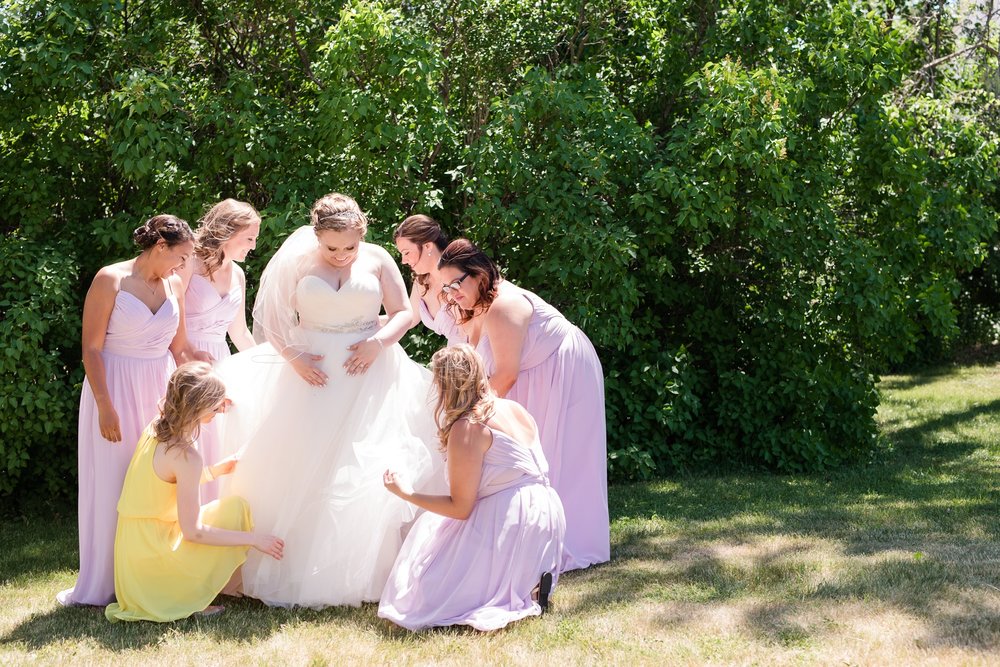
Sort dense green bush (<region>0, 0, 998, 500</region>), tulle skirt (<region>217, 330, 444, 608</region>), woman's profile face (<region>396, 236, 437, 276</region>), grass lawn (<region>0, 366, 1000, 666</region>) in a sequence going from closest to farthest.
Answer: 1. grass lawn (<region>0, 366, 1000, 666</region>)
2. tulle skirt (<region>217, 330, 444, 608</region>)
3. woman's profile face (<region>396, 236, 437, 276</region>)
4. dense green bush (<region>0, 0, 998, 500</region>)

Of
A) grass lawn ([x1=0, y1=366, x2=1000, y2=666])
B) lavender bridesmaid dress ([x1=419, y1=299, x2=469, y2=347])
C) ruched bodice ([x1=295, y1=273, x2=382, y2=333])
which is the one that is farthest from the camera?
lavender bridesmaid dress ([x1=419, y1=299, x2=469, y2=347])

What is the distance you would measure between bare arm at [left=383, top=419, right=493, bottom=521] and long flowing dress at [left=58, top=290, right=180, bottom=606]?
1.42 meters

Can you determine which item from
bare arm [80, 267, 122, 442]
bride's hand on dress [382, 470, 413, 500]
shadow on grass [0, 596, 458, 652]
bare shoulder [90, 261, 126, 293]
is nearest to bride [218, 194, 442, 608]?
shadow on grass [0, 596, 458, 652]

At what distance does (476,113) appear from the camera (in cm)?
874

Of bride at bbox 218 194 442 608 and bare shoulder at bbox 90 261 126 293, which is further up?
bare shoulder at bbox 90 261 126 293

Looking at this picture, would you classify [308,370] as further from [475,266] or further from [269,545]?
[475,266]

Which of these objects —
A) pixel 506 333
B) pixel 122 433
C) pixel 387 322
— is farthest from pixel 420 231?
pixel 122 433

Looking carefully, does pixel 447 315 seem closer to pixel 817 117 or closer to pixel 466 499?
pixel 466 499

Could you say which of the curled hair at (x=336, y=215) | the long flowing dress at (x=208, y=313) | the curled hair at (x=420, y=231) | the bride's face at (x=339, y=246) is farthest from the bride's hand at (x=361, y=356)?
the long flowing dress at (x=208, y=313)

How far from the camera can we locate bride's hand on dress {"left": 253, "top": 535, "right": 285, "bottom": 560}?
473 cm

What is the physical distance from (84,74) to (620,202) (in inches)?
158

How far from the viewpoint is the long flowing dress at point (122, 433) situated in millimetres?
5066

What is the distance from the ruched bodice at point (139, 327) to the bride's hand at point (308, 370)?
64cm

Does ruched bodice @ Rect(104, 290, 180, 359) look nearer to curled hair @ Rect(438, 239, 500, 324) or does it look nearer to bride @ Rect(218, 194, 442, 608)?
bride @ Rect(218, 194, 442, 608)
